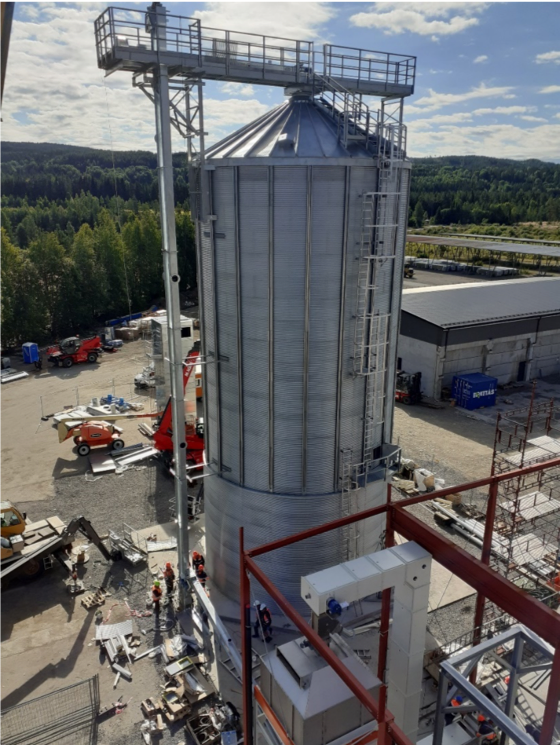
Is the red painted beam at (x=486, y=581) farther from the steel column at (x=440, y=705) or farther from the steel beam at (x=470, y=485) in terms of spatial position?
the steel column at (x=440, y=705)

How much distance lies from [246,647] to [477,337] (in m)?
29.4

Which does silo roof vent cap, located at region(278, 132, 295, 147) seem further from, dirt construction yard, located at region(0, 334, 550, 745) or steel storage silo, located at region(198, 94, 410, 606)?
dirt construction yard, located at region(0, 334, 550, 745)

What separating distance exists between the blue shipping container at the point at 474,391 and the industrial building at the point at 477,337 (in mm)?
1260

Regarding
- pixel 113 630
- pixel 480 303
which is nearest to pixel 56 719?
pixel 113 630

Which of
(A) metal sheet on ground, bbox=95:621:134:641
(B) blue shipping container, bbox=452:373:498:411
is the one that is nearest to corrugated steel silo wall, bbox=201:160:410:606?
(A) metal sheet on ground, bbox=95:621:134:641

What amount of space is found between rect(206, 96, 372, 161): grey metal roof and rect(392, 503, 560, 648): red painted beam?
28.5 feet

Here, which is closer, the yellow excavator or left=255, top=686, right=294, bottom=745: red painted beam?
left=255, top=686, right=294, bottom=745: red painted beam

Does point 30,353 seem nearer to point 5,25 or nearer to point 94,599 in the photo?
point 94,599

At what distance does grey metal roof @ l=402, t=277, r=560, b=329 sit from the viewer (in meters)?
36.6

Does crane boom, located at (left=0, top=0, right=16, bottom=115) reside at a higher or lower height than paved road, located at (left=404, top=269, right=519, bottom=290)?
higher

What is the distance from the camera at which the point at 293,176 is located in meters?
13.9

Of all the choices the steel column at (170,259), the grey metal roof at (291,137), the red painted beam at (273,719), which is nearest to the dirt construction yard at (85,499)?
the steel column at (170,259)

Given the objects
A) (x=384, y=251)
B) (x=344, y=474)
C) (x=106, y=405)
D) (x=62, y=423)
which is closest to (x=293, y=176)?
(x=384, y=251)

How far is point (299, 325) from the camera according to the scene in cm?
1481
